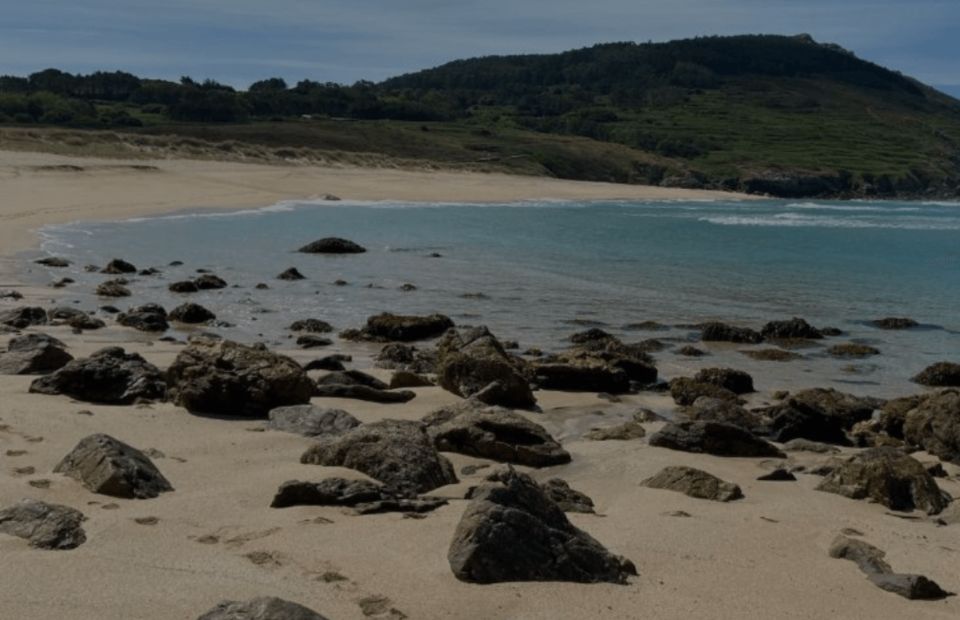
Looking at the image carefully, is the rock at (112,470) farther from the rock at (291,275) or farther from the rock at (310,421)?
the rock at (291,275)

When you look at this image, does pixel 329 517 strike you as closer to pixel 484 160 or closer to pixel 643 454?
pixel 643 454

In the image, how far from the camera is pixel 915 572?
6648mm

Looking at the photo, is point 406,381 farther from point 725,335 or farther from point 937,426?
point 725,335

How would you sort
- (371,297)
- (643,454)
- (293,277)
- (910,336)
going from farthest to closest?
(293,277) → (371,297) → (910,336) → (643,454)

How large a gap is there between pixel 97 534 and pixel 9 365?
617 centimetres

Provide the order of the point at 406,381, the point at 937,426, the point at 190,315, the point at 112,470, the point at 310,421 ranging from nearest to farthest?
1. the point at 112,470
2. the point at 310,421
3. the point at 937,426
4. the point at 406,381
5. the point at 190,315

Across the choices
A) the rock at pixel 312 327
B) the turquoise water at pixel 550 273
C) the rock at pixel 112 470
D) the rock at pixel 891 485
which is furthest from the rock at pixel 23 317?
the rock at pixel 891 485

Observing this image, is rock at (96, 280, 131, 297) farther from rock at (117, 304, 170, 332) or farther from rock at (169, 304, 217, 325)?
rock at (117, 304, 170, 332)

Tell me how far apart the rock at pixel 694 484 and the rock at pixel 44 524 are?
465 cm

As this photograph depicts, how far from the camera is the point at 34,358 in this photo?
37.1 ft

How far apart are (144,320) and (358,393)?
7.20 meters

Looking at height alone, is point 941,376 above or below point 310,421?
below

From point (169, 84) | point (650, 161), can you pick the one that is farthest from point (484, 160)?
point (169, 84)

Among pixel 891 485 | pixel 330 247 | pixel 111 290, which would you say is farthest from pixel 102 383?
pixel 330 247
